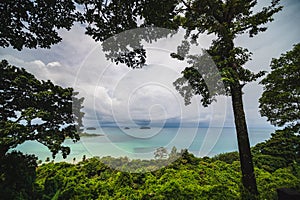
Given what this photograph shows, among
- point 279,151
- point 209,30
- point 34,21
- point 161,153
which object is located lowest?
point 161,153

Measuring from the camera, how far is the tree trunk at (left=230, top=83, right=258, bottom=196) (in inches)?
198

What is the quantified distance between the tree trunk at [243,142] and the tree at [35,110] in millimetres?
5788

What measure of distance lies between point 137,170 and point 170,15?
5.91 meters

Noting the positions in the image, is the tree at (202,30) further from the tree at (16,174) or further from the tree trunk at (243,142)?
the tree at (16,174)

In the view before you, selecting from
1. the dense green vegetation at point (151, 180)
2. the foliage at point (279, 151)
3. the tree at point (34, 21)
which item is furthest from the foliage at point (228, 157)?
the tree at point (34, 21)

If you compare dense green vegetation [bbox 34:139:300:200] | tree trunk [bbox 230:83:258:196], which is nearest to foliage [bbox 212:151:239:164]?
dense green vegetation [bbox 34:139:300:200]

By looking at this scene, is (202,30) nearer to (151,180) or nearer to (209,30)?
(209,30)

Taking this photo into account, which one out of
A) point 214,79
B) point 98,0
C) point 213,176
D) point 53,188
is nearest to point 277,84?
point 214,79

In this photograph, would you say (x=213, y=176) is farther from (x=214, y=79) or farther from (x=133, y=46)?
(x=133, y=46)

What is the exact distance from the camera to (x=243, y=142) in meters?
5.38

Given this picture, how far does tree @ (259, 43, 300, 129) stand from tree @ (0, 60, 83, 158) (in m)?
10.0

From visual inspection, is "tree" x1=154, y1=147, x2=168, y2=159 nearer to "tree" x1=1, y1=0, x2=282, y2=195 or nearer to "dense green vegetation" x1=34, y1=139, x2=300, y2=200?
"dense green vegetation" x1=34, y1=139, x2=300, y2=200

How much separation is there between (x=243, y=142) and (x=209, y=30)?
466 centimetres

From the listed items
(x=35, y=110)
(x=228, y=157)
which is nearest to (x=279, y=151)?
(x=228, y=157)
